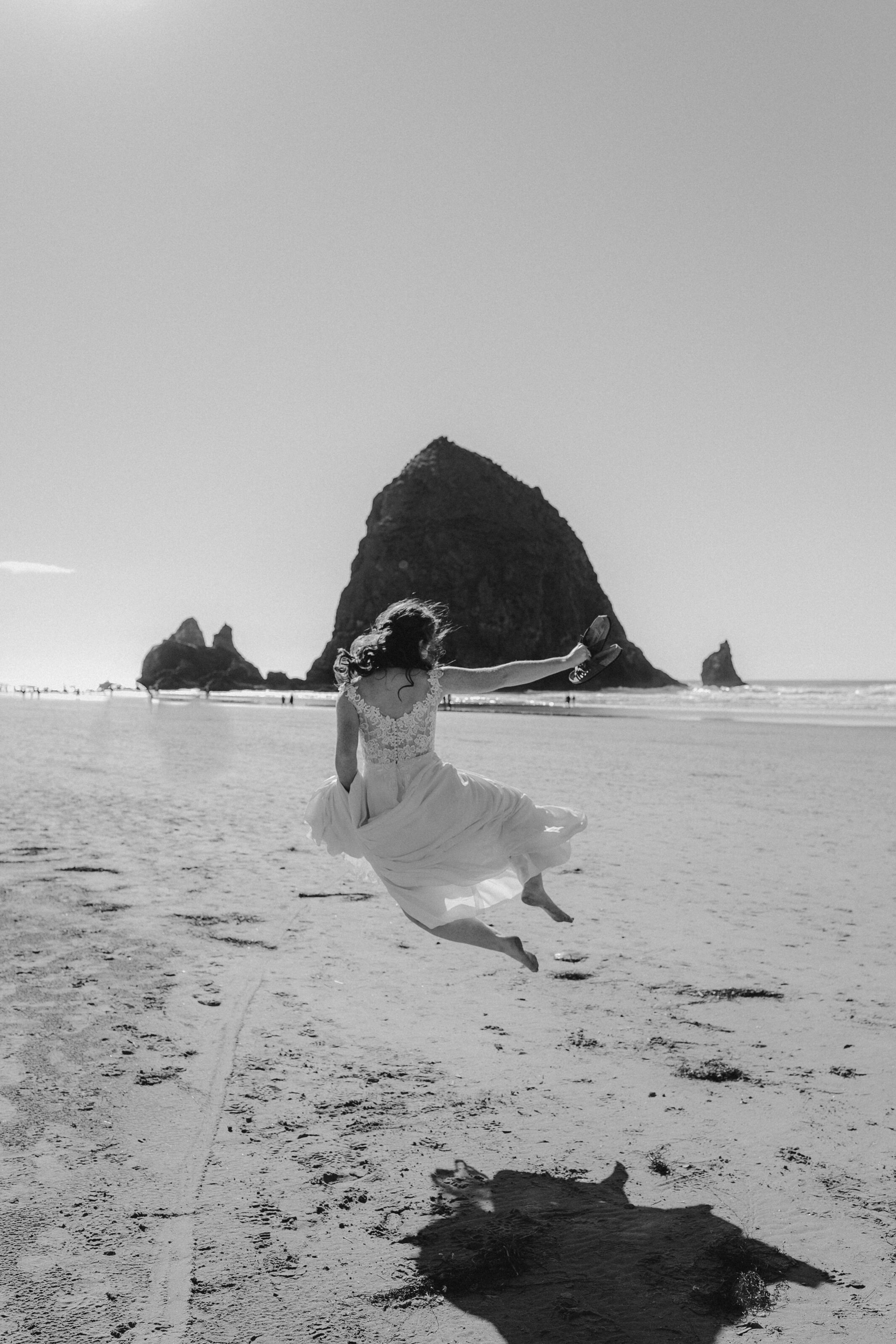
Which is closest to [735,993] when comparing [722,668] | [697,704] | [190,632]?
[697,704]

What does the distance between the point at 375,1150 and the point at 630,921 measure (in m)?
3.74

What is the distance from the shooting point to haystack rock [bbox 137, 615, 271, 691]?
117m

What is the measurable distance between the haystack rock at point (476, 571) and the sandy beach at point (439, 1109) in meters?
91.5

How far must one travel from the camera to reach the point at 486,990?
5.56 metres

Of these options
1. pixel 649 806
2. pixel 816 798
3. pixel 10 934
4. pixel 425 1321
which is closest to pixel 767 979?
pixel 425 1321

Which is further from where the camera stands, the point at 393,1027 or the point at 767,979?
the point at 767,979

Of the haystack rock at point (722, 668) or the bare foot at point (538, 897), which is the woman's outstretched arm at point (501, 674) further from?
the haystack rock at point (722, 668)

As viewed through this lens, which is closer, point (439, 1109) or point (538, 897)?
point (439, 1109)

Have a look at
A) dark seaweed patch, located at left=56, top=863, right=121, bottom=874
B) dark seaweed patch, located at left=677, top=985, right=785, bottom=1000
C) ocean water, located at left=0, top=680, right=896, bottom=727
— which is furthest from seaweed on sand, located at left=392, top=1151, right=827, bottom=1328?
ocean water, located at left=0, top=680, right=896, bottom=727

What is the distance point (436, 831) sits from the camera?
4422mm

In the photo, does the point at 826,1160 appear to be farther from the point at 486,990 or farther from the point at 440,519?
the point at 440,519

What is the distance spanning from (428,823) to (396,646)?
2.71 feet

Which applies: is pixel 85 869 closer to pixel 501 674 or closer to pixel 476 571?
pixel 501 674

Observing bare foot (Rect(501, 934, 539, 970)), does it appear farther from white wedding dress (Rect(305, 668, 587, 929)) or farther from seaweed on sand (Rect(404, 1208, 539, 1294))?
seaweed on sand (Rect(404, 1208, 539, 1294))
